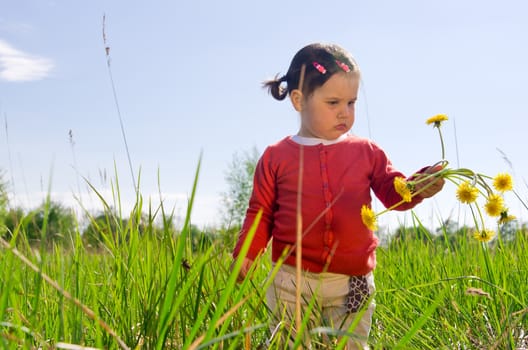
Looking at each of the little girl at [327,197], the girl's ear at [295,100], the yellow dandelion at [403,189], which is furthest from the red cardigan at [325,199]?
the yellow dandelion at [403,189]

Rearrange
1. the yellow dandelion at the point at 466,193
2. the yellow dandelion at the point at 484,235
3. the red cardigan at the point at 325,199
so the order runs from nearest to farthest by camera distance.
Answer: the yellow dandelion at the point at 466,193 → the yellow dandelion at the point at 484,235 → the red cardigan at the point at 325,199

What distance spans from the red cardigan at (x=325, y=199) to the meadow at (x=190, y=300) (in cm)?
21

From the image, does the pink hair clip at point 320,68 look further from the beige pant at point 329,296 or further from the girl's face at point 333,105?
the beige pant at point 329,296

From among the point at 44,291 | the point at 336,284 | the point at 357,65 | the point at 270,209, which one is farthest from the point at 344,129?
the point at 44,291

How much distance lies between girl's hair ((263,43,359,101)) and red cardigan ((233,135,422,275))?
286mm

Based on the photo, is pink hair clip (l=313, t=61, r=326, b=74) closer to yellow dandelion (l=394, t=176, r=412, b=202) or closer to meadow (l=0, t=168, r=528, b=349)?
yellow dandelion (l=394, t=176, r=412, b=202)

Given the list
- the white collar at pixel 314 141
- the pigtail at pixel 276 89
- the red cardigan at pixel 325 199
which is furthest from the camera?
the pigtail at pixel 276 89

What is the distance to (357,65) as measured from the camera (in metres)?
2.66

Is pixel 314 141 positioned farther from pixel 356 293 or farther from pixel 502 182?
pixel 502 182

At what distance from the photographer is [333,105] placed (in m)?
2.54

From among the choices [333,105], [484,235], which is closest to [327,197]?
[333,105]

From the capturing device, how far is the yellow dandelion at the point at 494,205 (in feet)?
6.37

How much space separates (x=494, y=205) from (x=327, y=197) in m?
0.75

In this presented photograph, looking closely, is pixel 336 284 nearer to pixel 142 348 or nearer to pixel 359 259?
pixel 359 259
